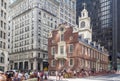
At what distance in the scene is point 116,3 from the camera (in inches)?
5527

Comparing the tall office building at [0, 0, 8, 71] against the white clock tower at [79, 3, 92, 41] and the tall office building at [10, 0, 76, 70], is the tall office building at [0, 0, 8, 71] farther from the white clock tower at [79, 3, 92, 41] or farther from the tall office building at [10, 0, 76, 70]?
the white clock tower at [79, 3, 92, 41]

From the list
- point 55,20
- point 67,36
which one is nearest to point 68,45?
point 67,36

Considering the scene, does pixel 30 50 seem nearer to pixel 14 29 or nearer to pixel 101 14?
pixel 14 29

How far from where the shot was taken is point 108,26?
138750mm

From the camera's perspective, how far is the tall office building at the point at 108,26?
13494 cm

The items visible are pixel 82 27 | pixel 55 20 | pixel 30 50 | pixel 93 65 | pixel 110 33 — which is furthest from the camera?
pixel 110 33

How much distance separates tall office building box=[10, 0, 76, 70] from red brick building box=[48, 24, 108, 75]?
23.9 m

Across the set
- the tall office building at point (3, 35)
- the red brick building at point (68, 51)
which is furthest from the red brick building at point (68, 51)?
the tall office building at point (3, 35)

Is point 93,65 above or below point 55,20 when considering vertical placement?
below

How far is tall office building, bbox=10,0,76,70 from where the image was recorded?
9088 centimetres

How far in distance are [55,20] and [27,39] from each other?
17371mm

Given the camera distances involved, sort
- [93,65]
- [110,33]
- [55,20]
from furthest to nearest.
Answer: [110,33] < [55,20] < [93,65]

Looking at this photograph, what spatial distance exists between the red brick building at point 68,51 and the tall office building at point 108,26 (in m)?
69.0

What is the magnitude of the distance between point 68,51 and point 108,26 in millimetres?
80795
